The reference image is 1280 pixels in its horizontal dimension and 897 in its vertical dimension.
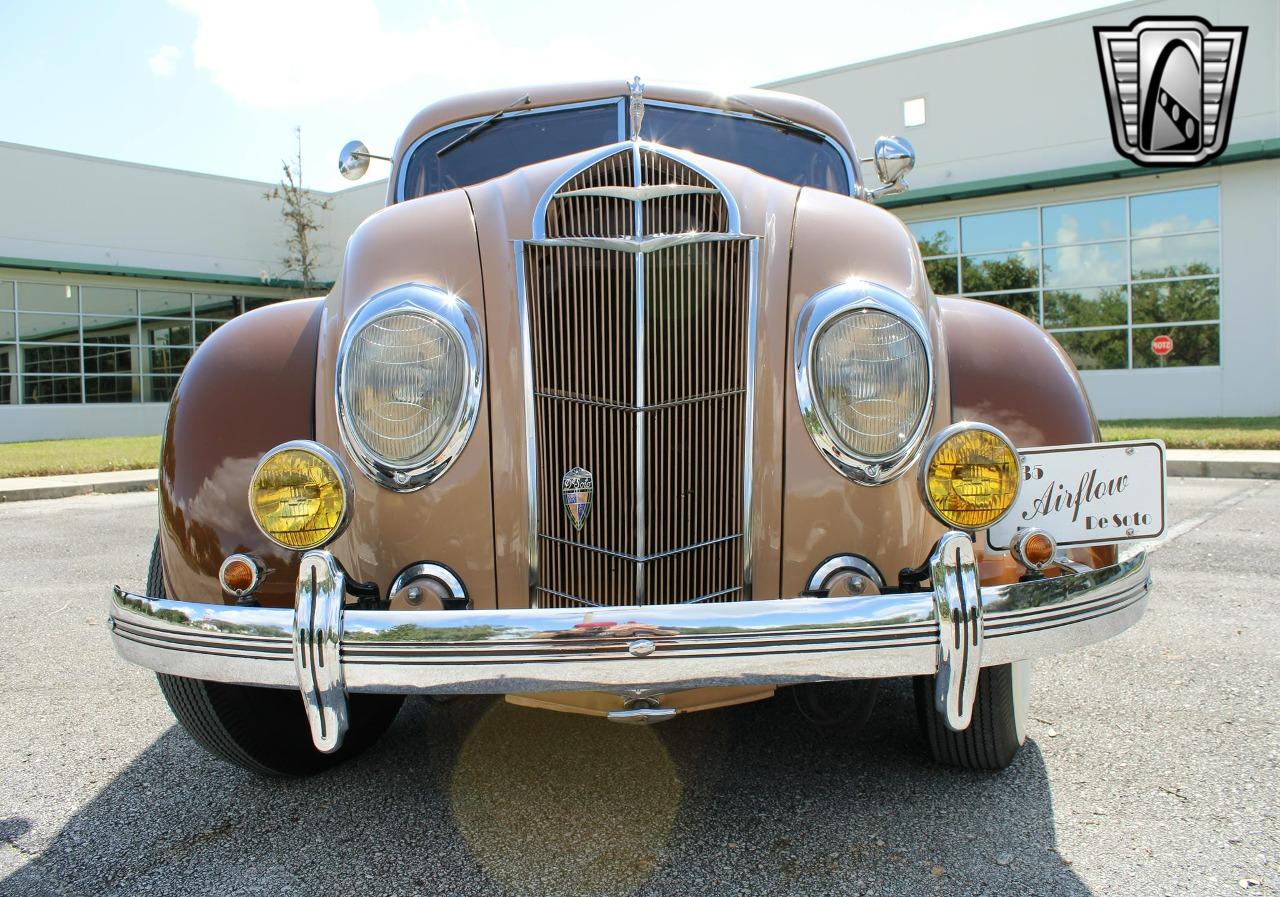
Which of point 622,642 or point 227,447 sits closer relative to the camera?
point 622,642

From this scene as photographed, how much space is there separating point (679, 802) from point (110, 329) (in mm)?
22581

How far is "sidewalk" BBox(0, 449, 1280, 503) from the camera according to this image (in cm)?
872

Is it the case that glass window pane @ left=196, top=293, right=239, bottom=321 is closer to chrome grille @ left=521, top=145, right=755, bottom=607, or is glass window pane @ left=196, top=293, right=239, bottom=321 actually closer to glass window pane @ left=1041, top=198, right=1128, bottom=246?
glass window pane @ left=1041, top=198, right=1128, bottom=246

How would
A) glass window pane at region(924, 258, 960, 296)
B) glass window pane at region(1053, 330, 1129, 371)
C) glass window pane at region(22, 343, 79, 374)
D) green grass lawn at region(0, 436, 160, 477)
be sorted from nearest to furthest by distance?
green grass lawn at region(0, 436, 160, 477) → glass window pane at region(1053, 330, 1129, 371) → glass window pane at region(924, 258, 960, 296) → glass window pane at region(22, 343, 79, 374)

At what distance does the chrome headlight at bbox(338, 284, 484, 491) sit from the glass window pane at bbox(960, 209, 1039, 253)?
1568cm

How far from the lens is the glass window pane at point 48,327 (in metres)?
19.8

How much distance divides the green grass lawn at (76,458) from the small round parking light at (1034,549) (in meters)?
9.80

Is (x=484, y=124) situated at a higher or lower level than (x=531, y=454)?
higher

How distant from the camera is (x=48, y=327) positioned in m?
20.1

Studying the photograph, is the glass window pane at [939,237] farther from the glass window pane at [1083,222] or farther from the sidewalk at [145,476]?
the sidewalk at [145,476]

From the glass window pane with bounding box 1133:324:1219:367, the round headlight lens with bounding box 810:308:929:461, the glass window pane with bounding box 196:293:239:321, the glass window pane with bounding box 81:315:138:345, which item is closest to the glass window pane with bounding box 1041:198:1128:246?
the glass window pane with bounding box 1133:324:1219:367

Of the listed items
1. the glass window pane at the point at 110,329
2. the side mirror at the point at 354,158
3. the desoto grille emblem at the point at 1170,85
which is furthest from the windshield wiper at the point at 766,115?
the glass window pane at the point at 110,329

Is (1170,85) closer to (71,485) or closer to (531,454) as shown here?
(531,454)

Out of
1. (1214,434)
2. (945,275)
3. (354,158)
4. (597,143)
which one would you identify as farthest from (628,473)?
(945,275)
